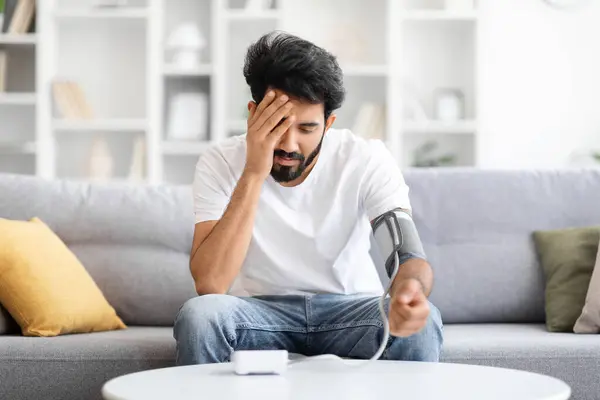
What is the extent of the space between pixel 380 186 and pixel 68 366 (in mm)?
818

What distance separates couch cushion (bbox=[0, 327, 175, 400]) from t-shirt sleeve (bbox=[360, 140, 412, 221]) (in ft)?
1.87

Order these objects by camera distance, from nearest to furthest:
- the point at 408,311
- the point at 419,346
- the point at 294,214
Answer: the point at 408,311
the point at 419,346
the point at 294,214

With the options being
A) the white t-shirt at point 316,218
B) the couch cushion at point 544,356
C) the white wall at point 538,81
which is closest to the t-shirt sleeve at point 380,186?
the white t-shirt at point 316,218

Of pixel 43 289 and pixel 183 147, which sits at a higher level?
pixel 183 147

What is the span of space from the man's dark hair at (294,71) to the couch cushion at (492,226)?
668 millimetres

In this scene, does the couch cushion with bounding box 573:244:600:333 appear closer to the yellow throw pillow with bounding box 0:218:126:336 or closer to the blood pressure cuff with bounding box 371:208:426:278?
the blood pressure cuff with bounding box 371:208:426:278

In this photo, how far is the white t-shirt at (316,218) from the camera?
209cm

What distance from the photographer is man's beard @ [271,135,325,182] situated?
82.3 inches

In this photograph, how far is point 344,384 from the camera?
56.0 inches

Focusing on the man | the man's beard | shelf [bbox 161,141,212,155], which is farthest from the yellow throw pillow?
shelf [bbox 161,141,212,155]

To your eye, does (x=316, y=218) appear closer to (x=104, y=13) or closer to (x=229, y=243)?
(x=229, y=243)

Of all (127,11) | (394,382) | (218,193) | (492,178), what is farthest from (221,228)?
(127,11)

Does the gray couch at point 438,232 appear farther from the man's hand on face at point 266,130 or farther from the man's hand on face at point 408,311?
the man's hand on face at point 408,311

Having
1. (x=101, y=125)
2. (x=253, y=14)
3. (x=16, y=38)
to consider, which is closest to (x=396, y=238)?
(x=253, y=14)
